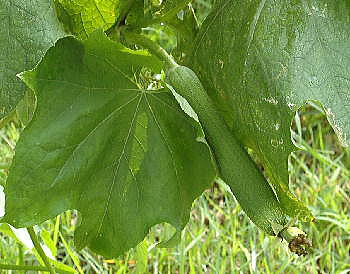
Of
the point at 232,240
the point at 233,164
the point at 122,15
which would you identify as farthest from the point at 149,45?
the point at 232,240

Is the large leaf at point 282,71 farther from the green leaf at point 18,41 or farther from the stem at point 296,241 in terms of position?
the green leaf at point 18,41

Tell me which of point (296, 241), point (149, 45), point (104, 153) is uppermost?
point (149, 45)

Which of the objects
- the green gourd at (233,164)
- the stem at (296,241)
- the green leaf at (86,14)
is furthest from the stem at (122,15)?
the stem at (296,241)

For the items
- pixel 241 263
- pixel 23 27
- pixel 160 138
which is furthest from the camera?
pixel 241 263

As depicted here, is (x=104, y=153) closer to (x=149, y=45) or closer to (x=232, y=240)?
(x=149, y=45)

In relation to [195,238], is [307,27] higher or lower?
higher

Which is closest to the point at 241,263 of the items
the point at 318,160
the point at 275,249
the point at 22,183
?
the point at 275,249

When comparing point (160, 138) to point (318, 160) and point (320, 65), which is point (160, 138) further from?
point (318, 160)
